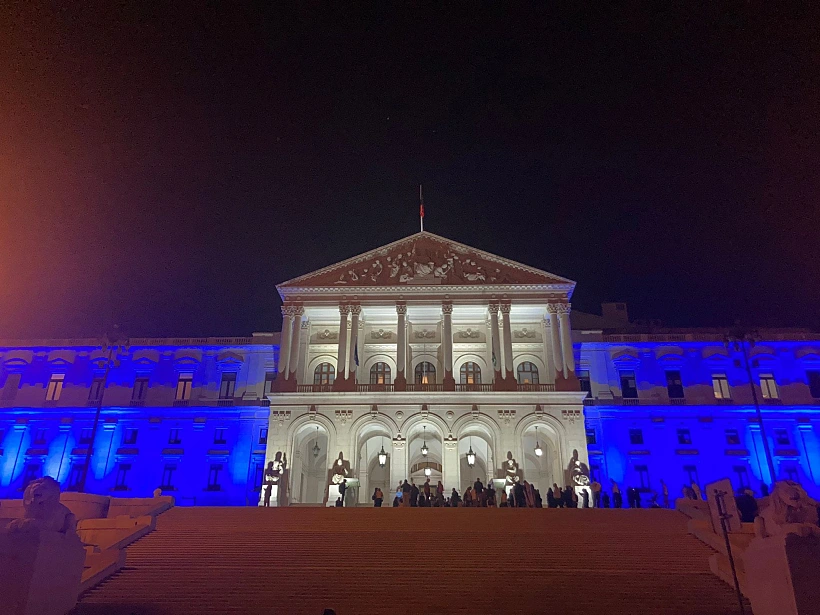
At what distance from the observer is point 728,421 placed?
42.6m

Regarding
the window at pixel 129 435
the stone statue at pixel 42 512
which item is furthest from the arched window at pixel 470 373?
the stone statue at pixel 42 512

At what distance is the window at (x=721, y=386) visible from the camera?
4378 cm

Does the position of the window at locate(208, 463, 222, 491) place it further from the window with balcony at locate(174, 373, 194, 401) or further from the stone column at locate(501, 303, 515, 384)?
the stone column at locate(501, 303, 515, 384)

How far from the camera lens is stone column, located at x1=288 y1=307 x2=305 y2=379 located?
41.0 meters

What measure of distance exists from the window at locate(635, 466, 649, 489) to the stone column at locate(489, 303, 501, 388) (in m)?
11.2

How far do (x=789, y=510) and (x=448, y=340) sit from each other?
2812 cm

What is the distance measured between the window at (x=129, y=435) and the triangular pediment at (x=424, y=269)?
47.3 feet

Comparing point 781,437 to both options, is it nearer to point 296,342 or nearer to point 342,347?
point 342,347

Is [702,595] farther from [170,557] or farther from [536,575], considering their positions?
[170,557]

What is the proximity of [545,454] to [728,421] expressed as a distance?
1251 cm

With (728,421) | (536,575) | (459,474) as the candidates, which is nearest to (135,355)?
(459,474)

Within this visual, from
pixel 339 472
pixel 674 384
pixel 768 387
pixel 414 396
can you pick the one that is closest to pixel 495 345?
pixel 414 396

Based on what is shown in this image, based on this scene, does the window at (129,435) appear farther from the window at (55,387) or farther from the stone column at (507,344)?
the stone column at (507,344)

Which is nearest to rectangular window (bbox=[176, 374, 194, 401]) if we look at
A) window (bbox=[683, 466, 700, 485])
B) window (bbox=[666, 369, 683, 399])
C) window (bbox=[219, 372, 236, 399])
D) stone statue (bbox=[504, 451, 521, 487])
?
window (bbox=[219, 372, 236, 399])
